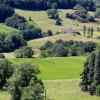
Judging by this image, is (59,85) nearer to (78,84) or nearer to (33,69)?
(78,84)

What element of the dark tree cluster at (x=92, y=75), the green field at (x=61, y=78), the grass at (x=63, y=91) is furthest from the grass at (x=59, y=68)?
the dark tree cluster at (x=92, y=75)

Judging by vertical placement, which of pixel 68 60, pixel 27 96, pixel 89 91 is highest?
pixel 27 96

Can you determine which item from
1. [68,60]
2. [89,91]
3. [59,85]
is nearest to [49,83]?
[59,85]

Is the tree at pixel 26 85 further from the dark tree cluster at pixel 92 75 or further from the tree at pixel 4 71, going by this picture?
the dark tree cluster at pixel 92 75

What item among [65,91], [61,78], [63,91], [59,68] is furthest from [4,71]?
[59,68]

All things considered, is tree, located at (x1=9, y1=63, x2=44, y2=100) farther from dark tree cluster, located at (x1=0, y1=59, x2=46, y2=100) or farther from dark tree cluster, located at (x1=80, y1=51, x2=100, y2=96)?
dark tree cluster, located at (x1=80, y1=51, x2=100, y2=96)

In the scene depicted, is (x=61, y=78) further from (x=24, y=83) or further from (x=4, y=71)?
(x=24, y=83)
